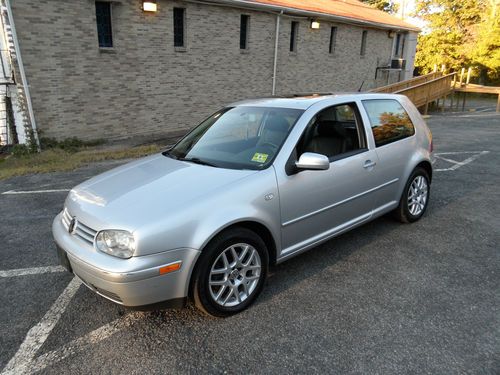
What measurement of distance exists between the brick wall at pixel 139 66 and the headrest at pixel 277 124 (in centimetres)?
837

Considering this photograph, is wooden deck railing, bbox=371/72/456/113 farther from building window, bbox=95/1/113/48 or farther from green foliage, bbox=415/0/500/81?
green foliage, bbox=415/0/500/81

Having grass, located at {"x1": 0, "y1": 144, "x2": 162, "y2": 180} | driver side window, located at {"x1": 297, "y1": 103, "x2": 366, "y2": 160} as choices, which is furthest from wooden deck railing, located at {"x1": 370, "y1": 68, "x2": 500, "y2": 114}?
driver side window, located at {"x1": 297, "y1": 103, "x2": 366, "y2": 160}

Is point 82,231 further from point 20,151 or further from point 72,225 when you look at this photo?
point 20,151

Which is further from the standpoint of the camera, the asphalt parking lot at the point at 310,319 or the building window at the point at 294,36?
the building window at the point at 294,36

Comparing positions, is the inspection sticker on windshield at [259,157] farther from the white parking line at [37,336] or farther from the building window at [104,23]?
the building window at [104,23]

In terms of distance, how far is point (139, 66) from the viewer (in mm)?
11523

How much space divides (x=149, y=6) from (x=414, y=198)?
31.2 feet

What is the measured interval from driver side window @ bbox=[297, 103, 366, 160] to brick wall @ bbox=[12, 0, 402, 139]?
868 cm

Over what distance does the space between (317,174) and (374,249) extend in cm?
127

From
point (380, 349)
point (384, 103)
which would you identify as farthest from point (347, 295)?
point (384, 103)

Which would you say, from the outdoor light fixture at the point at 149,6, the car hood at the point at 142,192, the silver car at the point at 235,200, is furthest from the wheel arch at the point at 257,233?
the outdoor light fixture at the point at 149,6

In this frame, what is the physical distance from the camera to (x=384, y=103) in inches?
173

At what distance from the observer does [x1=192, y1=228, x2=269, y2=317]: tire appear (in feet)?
9.09

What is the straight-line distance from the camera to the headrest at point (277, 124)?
3486 mm
